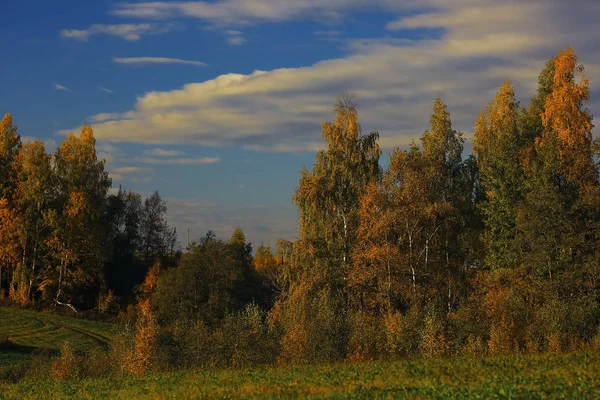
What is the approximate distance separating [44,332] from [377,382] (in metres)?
62.8

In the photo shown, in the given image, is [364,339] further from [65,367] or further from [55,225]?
[55,225]

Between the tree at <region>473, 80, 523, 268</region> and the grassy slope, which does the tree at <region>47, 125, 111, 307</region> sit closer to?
the grassy slope

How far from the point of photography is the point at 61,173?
103 m

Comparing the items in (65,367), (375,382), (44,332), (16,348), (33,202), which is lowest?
(16,348)

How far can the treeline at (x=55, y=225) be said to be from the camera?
312 ft

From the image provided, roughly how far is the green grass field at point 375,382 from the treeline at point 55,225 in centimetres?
6494

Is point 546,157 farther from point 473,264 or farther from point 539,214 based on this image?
point 473,264

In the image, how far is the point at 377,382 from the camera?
23.2m

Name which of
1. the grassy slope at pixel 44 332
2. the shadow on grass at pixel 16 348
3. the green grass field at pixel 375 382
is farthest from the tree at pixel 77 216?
the green grass field at pixel 375 382

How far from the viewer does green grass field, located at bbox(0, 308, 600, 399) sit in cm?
2019

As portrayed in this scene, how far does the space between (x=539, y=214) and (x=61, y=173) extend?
237 ft

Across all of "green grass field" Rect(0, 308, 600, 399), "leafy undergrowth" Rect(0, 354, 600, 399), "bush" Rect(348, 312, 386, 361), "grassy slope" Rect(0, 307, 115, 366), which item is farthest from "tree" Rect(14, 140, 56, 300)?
"leafy undergrowth" Rect(0, 354, 600, 399)

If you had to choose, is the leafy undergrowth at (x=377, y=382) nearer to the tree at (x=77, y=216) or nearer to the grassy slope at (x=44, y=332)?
the grassy slope at (x=44, y=332)

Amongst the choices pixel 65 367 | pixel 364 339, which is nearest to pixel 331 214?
pixel 364 339
